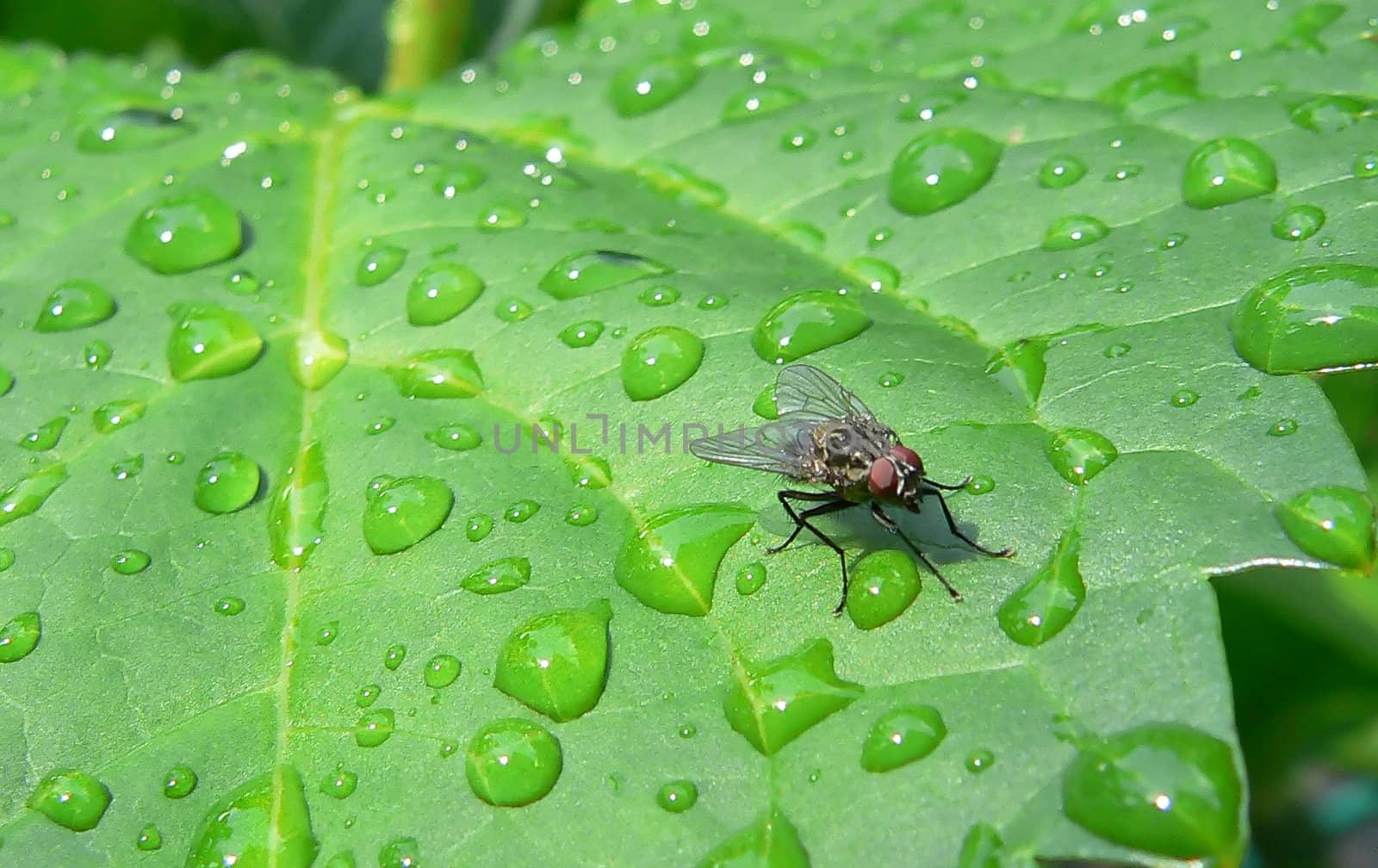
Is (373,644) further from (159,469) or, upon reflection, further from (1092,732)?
(1092,732)

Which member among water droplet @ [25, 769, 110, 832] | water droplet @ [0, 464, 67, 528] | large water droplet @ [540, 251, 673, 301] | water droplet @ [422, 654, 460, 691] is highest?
large water droplet @ [540, 251, 673, 301]

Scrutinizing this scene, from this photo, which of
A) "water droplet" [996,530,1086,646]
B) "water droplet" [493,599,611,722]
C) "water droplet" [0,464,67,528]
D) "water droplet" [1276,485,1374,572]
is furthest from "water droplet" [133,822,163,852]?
"water droplet" [1276,485,1374,572]

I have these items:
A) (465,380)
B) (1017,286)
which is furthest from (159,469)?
(1017,286)

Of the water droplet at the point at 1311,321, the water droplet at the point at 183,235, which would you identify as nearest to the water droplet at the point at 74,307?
the water droplet at the point at 183,235

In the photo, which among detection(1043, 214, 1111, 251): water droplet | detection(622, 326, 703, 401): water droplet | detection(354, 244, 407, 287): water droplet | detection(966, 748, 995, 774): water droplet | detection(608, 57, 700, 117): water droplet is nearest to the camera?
detection(966, 748, 995, 774): water droplet

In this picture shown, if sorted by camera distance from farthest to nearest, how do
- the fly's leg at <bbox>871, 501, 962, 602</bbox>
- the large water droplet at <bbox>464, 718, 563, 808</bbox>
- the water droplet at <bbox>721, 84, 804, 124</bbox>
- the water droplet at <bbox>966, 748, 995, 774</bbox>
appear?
the water droplet at <bbox>721, 84, 804, 124</bbox> < the fly's leg at <bbox>871, 501, 962, 602</bbox> < the large water droplet at <bbox>464, 718, 563, 808</bbox> < the water droplet at <bbox>966, 748, 995, 774</bbox>

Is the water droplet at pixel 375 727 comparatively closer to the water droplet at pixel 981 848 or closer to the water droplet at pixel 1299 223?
the water droplet at pixel 981 848

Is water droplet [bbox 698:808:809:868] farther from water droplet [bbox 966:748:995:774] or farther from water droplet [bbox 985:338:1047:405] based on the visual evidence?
water droplet [bbox 985:338:1047:405]

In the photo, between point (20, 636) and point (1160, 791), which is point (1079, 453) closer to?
point (1160, 791)
